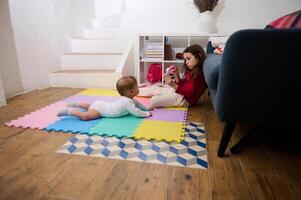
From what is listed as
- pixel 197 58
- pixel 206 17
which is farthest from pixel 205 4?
pixel 197 58

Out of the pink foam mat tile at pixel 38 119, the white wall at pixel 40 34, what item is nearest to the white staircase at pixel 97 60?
the white wall at pixel 40 34

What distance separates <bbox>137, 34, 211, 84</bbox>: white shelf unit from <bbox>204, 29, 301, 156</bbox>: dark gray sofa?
1.73m

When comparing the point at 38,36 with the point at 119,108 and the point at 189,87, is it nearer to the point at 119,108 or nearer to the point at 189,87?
the point at 119,108

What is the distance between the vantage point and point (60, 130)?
1361mm

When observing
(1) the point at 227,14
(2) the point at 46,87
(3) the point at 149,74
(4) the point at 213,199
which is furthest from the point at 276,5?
(2) the point at 46,87

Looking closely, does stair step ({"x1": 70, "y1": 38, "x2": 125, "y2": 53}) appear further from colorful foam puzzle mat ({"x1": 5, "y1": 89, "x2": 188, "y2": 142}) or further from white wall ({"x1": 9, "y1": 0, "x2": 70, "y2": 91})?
colorful foam puzzle mat ({"x1": 5, "y1": 89, "x2": 188, "y2": 142})

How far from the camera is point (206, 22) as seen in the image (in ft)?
8.61

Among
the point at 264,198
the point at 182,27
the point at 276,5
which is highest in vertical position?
the point at 276,5

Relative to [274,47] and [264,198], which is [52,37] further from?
[264,198]

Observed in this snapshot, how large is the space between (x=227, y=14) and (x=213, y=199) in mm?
2602

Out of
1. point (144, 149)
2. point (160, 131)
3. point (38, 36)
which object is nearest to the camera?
point (144, 149)

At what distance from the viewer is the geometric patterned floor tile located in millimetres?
1024

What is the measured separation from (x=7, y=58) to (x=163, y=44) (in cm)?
167

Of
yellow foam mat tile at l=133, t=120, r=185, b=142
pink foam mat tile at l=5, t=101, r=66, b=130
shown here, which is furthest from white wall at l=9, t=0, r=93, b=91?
yellow foam mat tile at l=133, t=120, r=185, b=142
